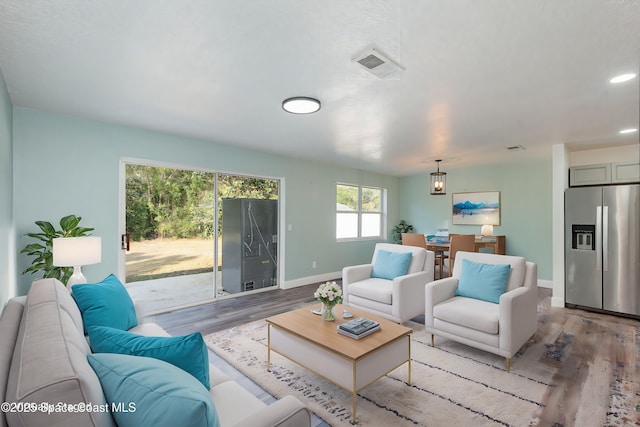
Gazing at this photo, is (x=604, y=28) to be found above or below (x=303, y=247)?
above

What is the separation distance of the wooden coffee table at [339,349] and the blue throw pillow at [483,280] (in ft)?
3.73

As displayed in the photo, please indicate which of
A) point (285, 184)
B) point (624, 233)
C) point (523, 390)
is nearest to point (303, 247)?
point (285, 184)

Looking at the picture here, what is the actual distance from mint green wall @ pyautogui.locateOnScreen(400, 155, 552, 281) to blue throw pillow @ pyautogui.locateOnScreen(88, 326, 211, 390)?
6.25 meters

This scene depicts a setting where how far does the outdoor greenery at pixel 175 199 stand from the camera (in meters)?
4.24

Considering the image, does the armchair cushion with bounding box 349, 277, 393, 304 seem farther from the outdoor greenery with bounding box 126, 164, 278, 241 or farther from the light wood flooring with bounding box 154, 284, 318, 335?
the outdoor greenery with bounding box 126, 164, 278, 241

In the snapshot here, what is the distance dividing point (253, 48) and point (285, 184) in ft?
11.2

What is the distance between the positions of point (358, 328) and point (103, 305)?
1.72 m

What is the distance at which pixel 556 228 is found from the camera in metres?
4.36

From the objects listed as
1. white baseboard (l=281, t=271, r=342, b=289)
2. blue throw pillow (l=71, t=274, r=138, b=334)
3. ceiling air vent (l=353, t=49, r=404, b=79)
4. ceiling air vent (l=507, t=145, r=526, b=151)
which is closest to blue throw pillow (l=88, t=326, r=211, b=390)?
blue throw pillow (l=71, t=274, r=138, b=334)

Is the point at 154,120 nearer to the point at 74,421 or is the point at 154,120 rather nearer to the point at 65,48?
the point at 65,48

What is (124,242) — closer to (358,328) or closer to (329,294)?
(329,294)

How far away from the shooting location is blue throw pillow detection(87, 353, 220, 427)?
0.81 metres

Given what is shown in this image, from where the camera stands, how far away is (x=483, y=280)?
2.95 meters

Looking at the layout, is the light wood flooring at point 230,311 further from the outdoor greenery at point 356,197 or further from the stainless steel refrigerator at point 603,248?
the stainless steel refrigerator at point 603,248
